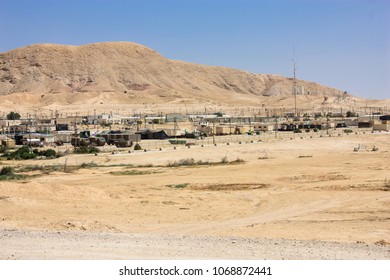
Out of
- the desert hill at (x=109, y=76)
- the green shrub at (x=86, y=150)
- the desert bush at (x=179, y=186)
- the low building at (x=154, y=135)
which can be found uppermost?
the desert hill at (x=109, y=76)

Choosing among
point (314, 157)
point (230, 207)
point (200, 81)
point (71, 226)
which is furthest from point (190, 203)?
point (200, 81)

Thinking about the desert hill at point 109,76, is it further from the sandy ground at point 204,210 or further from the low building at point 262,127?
the sandy ground at point 204,210

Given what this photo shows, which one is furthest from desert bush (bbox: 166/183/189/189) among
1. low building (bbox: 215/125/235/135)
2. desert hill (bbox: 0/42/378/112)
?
desert hill (bbox: 0/42/378/112)

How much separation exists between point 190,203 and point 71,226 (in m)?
6.76

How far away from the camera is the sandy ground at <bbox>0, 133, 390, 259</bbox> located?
12.2m

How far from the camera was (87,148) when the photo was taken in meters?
47.1

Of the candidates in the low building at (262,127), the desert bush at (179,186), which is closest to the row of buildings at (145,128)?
the low building at (262,127)

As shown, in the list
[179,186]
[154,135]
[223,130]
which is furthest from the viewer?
[223,130]

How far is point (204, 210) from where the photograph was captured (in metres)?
20.7

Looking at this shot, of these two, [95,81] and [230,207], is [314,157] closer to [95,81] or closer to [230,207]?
[230,207]

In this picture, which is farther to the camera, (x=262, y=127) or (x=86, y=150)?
(x=262, y=127)

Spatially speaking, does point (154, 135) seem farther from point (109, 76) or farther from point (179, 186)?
point (109, 76)

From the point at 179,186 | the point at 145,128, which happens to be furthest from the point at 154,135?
the point at 179,186

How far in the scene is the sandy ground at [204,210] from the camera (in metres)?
12.2
